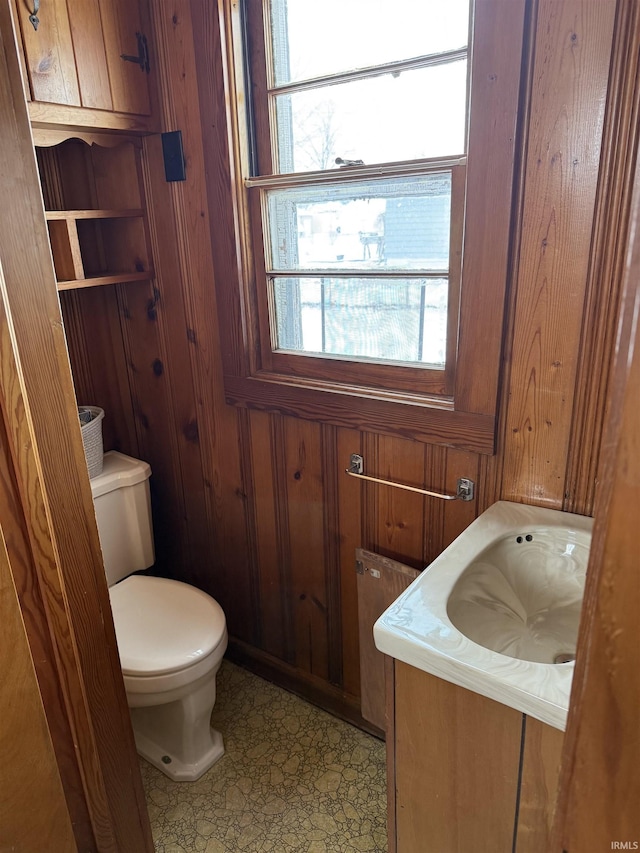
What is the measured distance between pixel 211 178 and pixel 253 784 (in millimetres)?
1770

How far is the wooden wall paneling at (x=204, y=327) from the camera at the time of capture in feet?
5.38

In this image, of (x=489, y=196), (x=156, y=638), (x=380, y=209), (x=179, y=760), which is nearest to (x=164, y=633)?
(x=156, y=638)

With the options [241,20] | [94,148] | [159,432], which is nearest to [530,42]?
[241,20]

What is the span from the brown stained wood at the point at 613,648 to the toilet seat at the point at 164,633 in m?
1.32

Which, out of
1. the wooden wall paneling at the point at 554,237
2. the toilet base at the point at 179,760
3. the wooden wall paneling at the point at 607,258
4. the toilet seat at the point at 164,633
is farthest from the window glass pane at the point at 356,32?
the toilet base at the point at 179,760

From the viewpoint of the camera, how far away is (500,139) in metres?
1.21

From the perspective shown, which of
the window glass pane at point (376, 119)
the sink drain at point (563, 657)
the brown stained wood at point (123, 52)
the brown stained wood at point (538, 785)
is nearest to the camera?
the brown stained wood at point (538, 785)

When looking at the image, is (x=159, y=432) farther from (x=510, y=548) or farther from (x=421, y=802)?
(x=421, y=802)

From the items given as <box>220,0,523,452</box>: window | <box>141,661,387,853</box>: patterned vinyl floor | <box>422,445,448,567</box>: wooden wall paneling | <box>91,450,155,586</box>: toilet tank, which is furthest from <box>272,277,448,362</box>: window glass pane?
<box>141,661,387,853</box>: patterned vinyl floor

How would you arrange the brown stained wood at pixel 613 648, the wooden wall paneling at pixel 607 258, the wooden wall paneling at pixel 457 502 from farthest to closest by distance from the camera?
the wooden wall paneling at pixel 457 502
the wooden wall paneling at pixel 607 258
the brown stained wood at pixel 613 648

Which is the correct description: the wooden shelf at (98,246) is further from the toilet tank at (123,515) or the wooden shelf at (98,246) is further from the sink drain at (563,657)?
the sink drain at (563,657)

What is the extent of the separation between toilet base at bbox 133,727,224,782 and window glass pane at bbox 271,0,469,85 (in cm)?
195

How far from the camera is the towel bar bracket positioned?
147 centimetres

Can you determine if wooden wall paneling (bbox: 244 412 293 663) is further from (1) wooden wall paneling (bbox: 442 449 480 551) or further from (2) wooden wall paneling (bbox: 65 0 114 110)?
(2) wooden wall paneling (bbox: 65 0 114 110)
